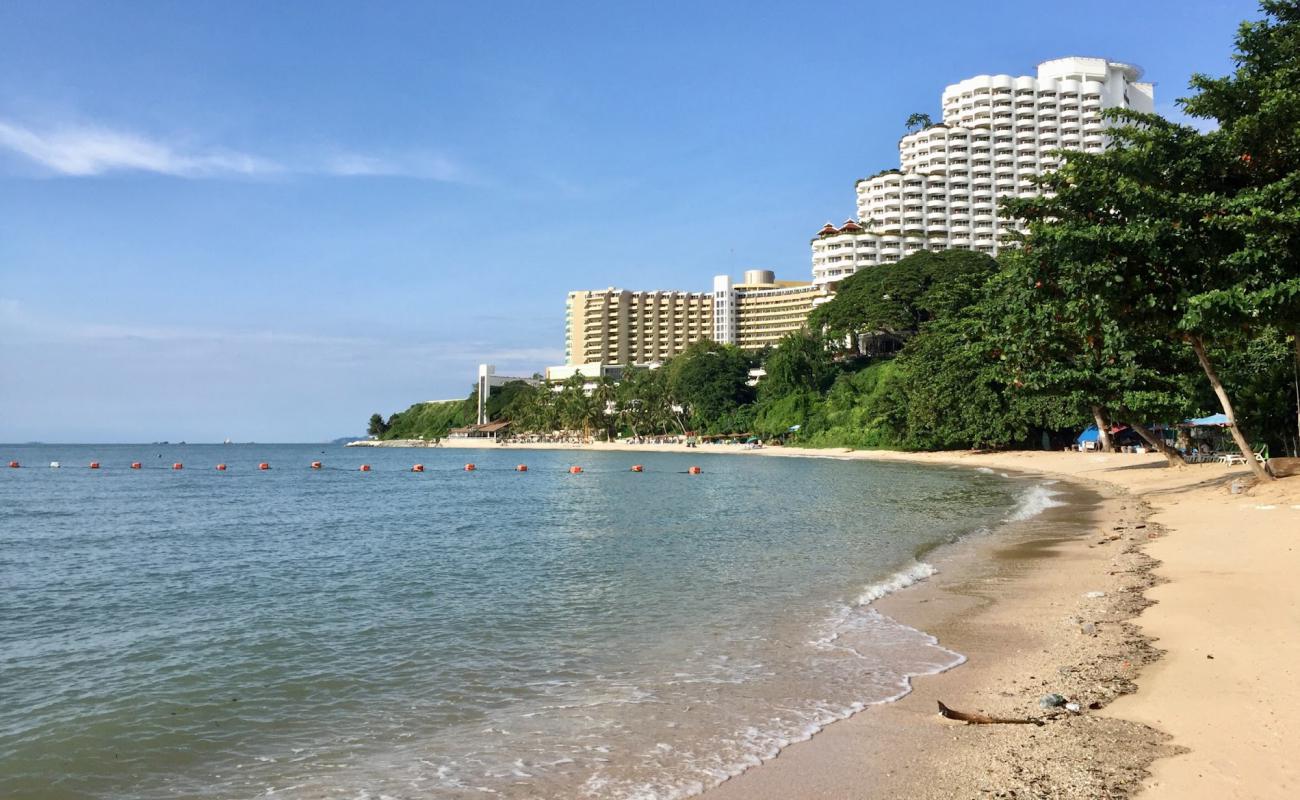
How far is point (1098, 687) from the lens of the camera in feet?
25.6

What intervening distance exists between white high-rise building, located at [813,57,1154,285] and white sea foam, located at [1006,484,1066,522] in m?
103

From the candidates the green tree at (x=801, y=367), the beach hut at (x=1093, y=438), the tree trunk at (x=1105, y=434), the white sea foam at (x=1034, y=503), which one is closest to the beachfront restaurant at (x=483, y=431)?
the green tree at (x=801, y=367)

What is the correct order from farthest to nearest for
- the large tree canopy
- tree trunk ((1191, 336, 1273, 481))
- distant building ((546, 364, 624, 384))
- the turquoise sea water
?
distant building ((546, 364, 624, 384))
the large tree canopy
tree trunk ((1191, 336, 1273, 481))
the turquoise sea water

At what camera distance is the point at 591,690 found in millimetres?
8953

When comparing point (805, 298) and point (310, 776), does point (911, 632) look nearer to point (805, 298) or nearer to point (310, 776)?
point (310, 776)

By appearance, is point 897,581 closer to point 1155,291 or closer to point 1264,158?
point 1155,291

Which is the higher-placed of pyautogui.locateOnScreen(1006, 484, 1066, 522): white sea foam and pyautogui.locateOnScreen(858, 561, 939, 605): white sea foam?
pyautogui.locateOnScreen(1006, 484, 1066, 522): white sea foam

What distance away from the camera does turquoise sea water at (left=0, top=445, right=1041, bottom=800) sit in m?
6.99

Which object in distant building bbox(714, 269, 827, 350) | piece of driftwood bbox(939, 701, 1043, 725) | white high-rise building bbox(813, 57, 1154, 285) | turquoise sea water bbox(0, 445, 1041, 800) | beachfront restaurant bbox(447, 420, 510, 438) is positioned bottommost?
turquoise sea water bbox(0, 445, 1041, 800)

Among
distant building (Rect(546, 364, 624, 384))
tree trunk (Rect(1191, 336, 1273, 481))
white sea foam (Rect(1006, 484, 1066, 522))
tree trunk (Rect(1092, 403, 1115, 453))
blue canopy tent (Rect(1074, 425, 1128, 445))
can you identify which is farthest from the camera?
distant building (Rect(546, 364, 624, 384))

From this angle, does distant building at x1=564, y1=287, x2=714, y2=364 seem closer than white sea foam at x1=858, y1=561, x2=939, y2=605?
No

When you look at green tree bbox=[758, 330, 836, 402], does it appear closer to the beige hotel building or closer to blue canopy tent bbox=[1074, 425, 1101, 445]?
blue canopy tent bbox=[1074, 425, 1101, 445]

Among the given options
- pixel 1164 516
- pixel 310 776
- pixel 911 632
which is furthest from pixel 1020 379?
pixel 310 776

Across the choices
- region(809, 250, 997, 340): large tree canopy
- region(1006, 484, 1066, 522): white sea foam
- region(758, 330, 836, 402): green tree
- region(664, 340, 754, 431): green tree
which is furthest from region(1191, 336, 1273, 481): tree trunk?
region(664, 340, 754, 431): green tree
